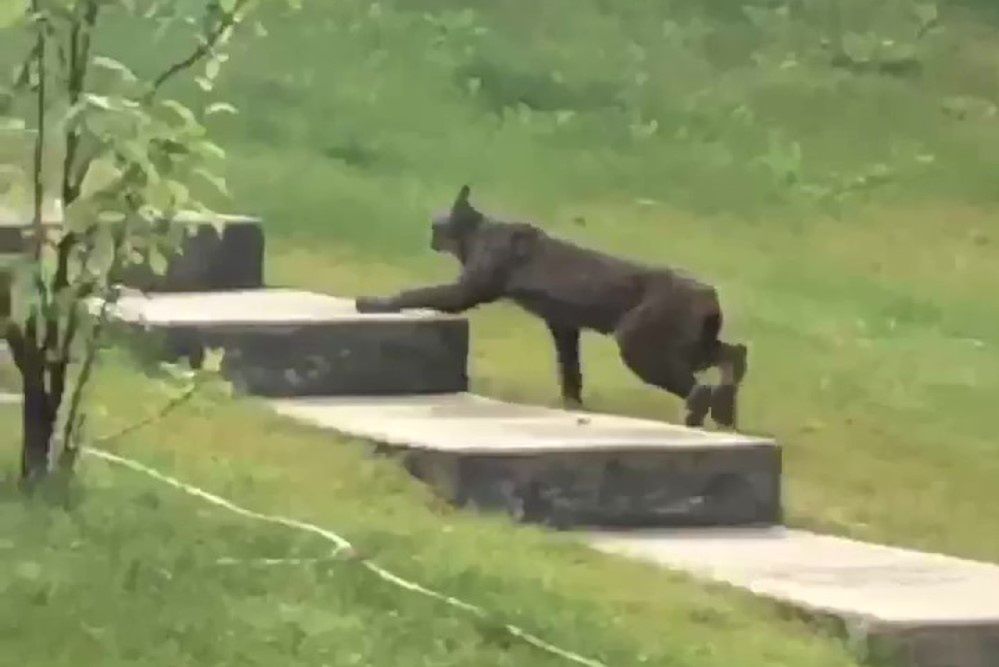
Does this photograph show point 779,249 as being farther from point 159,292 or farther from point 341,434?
point 341,434

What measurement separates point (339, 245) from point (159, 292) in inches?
78.5

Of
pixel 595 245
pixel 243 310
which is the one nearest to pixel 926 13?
pixel 595 245

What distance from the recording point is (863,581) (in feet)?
13.4

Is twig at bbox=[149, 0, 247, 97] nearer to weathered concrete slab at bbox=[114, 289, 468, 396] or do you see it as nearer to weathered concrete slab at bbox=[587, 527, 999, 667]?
weathered concrete slab at bbox=[587, 527, 999, 667]

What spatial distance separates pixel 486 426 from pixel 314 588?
60.3 inches

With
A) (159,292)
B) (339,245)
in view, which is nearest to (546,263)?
(159,292)

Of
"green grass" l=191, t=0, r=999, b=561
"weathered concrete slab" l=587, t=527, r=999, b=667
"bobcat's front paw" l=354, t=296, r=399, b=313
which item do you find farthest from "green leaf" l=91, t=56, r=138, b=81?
"green grass" l=191, t=0, r=999, b=561

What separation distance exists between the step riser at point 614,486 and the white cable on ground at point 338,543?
2.05 feet

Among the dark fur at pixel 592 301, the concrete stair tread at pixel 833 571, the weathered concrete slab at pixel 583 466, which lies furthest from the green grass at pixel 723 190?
the concrete stair tread at pixel 833 571

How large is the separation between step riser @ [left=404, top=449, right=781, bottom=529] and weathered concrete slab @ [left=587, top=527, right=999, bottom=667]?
0.19 feet

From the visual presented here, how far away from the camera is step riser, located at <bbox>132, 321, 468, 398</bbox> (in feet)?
17.3

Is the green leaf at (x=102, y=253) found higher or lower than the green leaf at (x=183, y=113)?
lower

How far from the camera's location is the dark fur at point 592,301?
5.67m

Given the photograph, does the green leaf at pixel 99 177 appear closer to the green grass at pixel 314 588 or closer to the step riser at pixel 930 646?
the green grass at pixel 314 588
